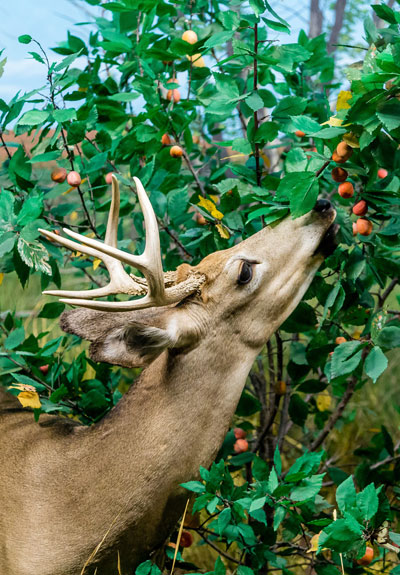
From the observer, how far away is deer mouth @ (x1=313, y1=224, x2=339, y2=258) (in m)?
2.51

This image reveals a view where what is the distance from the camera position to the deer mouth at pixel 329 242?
251cm

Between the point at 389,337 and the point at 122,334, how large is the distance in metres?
0.98

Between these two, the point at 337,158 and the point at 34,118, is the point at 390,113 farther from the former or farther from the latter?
the point at 34,118

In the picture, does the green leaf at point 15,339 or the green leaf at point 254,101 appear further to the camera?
the green leaf at point 15,339

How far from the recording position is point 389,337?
7.55ft

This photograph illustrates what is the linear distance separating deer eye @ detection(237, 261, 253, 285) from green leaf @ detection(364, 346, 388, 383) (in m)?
0.57

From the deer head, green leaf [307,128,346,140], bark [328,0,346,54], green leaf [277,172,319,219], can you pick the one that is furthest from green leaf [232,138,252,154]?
bark [328,0,346,54]

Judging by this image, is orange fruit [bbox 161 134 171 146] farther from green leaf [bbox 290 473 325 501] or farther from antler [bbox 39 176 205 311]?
green leaf [bbox 290 473 325 501]

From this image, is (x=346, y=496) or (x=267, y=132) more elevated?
(x=267, y=132)

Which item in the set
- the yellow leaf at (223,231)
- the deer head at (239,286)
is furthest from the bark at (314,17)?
the deer head at (239,286)

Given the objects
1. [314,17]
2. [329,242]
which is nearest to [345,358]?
[329,242]

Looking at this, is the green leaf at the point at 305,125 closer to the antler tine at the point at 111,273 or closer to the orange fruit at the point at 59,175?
the antler tine at the point at 111,273

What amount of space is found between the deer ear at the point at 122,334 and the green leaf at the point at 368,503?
857mm

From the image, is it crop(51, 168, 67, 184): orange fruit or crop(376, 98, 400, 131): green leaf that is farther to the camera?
crop(51, 168, 67, 184): orange fruit
